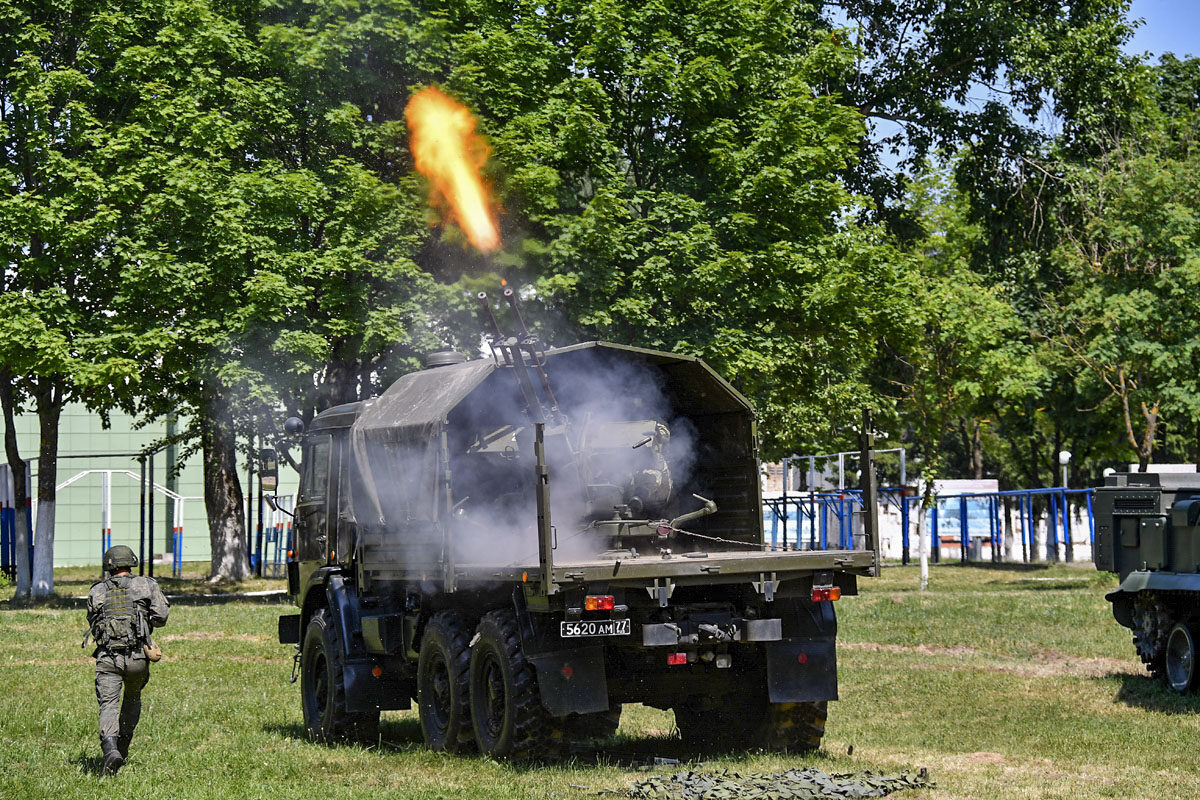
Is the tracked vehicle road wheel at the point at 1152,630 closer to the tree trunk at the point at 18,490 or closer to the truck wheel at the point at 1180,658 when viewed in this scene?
the truck wheel at the point at 1180,658

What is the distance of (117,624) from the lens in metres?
12.4

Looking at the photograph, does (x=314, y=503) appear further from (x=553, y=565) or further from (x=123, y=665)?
(x=553, y=565)

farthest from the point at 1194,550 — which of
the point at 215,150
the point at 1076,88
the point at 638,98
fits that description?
the point at 1076,88

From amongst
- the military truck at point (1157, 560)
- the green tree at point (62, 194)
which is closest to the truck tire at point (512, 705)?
the military truck at point (1157, 560)

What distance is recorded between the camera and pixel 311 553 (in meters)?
15.8

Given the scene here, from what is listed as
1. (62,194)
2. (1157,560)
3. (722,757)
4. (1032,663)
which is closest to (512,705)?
(722,757)

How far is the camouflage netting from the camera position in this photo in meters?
10.3

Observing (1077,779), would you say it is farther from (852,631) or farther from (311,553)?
(852,631)

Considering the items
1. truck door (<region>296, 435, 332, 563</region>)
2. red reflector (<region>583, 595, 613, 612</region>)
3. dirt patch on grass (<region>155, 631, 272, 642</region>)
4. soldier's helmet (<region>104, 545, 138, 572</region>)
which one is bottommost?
dirt patch on grass (<region>155, 631, 272, 642</region>)

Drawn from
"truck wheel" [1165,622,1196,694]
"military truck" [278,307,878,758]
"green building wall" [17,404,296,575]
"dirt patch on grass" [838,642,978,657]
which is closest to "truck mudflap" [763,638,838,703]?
"military truck" [278,307,878,758]

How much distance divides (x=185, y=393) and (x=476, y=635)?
23909 mm

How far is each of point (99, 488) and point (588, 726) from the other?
54475 mm

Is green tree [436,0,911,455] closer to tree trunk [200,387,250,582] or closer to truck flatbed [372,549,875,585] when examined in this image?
tree trunk [200,387,250,582]

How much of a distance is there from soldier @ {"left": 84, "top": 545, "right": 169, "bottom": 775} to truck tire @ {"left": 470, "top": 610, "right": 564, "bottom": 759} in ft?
8.44
